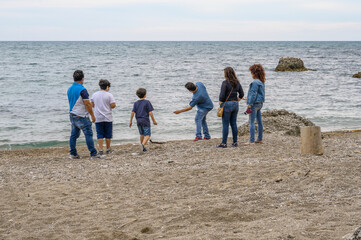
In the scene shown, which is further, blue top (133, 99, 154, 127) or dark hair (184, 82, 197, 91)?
dark hair (184, 82, 197, 91)

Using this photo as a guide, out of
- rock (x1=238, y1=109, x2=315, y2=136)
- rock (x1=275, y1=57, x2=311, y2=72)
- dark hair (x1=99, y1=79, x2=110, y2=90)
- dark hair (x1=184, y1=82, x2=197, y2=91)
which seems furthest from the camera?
rock (x1=275, y1=57, x2=311, y2=72)

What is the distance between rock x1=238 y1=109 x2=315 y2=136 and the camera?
11586 mm

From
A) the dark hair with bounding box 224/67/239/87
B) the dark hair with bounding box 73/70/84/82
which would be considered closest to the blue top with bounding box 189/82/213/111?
the dark hair with bounding box 224/67/239/87

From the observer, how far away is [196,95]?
969cm

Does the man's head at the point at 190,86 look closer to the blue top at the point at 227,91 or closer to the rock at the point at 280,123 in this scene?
the blue top at the point at 227,91

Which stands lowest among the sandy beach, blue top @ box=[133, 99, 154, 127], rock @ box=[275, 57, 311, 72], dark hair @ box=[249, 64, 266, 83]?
the sandy beach

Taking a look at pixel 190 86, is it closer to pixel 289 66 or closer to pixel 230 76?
pixel 230 76

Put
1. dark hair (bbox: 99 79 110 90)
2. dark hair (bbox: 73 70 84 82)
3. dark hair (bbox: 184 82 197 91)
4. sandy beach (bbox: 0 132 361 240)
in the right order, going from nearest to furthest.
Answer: sandy beach (bbox: 0 132 361 240) < dark hair (bbox: 73 70 84 82) < dark hair (bbox: 99 79 110 90) < dark hair (bbox: 184 82 197 91)

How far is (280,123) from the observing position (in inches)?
464

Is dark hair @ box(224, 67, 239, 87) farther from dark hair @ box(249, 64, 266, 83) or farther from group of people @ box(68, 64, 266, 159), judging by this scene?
dark hair @ box(249, 64, 266, 83)

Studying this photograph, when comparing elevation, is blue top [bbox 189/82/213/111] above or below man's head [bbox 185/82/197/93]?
below

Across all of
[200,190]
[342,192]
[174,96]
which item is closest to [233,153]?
[200,190]

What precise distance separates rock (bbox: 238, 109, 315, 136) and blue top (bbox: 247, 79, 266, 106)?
2.86 m

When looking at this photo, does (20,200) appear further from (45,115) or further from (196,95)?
(45,115)
